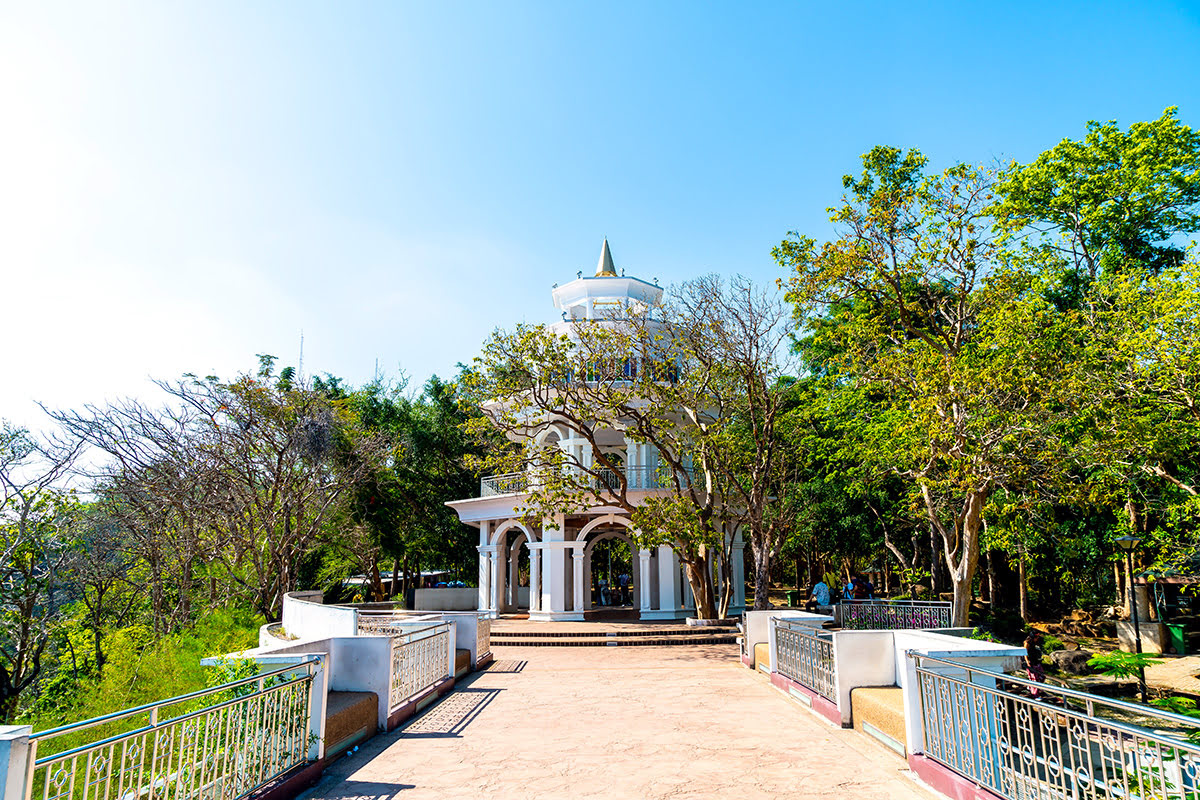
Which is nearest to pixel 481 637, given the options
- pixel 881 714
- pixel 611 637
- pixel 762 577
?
pixel 611 637

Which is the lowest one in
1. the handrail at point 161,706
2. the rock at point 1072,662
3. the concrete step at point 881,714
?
the rock at point 1072,662

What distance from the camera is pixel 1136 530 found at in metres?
20.0

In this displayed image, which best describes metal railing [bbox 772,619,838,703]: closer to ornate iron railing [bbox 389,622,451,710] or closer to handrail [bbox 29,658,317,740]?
ornate iron railing [bbox 389,622,451,710]

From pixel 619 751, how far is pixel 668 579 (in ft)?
55.7

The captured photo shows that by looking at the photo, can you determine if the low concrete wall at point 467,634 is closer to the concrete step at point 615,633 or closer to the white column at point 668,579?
the concrete step at point 615,633

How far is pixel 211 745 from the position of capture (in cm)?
573

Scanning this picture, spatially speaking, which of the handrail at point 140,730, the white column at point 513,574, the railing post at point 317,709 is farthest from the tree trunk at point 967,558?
the white column at point 513,574

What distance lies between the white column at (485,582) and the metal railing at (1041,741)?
2096 centimetres

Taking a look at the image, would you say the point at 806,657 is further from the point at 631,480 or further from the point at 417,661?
the point at 631,480

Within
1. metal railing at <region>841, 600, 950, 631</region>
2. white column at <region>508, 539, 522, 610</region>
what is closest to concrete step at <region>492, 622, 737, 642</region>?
metal railing at <region>841, 600, 950, 631</region>

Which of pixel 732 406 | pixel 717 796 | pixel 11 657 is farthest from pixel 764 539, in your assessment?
pixel 11 657

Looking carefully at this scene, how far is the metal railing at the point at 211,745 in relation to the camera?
4.48 m

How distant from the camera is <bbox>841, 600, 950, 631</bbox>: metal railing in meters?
18.6

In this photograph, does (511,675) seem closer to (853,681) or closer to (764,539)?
(853,681)
